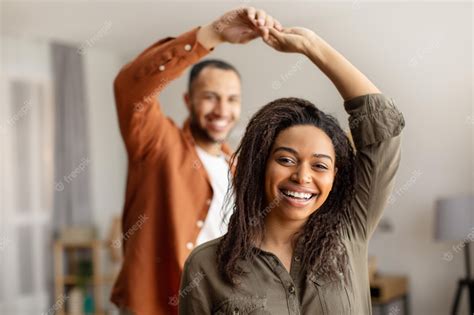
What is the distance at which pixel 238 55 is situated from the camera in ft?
20.4

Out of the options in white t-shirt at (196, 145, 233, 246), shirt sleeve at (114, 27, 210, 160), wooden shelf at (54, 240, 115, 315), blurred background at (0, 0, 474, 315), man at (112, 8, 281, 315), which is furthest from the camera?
wooden shelf at (54, 240, 115, 315)

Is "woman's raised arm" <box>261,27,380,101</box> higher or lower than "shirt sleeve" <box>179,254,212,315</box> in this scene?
higher

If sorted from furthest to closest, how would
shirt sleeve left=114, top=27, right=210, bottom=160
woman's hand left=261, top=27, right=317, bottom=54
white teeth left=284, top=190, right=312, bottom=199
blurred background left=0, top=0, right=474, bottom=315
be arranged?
blurred background left=0, top=0, right=474, bottom=315
shirt sleeve left=114, top=27, right=210, bottom=160
woman's hand left=261, top=27, right=317, bottom=54
white teeth left=284, top=190, right=312, bottom=199

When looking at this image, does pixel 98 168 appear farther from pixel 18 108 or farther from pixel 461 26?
pixel 461 26

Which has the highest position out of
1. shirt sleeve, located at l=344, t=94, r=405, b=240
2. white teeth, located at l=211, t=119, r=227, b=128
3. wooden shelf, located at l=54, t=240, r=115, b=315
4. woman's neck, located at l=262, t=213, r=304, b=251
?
white teeth, located at l=211, t=119, r=227, b=128

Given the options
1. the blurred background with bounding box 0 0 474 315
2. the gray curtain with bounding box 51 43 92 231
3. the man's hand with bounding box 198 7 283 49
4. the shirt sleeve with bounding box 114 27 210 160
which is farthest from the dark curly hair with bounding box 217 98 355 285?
the gray curtain with bounding box 51 43 92 231

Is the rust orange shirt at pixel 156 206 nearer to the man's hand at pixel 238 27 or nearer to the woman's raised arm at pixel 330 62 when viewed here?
the man's hand at pixel 238 27

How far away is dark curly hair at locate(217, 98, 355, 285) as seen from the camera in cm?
137

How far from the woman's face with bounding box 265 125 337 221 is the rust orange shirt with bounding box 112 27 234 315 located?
633mm

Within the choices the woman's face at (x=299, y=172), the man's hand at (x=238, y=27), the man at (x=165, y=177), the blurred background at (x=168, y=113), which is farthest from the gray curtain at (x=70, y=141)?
the woman's face at (x=299, y=172)

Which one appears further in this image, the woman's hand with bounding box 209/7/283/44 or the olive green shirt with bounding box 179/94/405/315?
the woman's hand with bounding box 209/7/283/44

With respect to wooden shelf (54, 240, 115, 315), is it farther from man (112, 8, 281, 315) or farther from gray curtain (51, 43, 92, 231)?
man (112, 8, 281, 315)

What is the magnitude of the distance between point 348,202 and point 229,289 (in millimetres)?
332

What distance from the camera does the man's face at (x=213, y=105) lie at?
2062 mm
